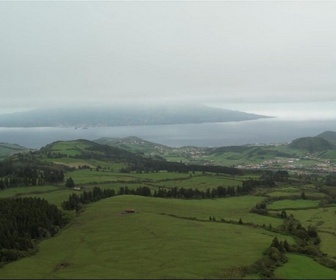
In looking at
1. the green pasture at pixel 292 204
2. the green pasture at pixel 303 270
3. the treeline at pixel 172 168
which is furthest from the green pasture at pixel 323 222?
the treeline at pixel 172 168

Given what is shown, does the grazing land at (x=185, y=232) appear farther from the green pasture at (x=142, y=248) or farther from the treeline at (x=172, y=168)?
the treeline at (x=172, y=168)

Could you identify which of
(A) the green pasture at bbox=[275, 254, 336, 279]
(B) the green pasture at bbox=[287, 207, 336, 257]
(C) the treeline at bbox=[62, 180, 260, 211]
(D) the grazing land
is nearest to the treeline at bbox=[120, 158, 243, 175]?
(D) the grazing land

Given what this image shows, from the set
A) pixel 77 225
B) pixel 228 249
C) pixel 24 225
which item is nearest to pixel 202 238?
pixel 228 249

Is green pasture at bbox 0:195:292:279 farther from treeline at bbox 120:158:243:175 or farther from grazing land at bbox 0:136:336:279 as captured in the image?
treeline at bbox 120:158:243:175

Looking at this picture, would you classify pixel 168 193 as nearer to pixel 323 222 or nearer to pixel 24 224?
pixel 323 222

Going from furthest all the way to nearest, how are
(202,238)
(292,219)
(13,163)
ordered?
(13,163) → (292,219) → (202,238)

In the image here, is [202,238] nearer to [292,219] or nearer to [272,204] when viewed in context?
[292,219]
